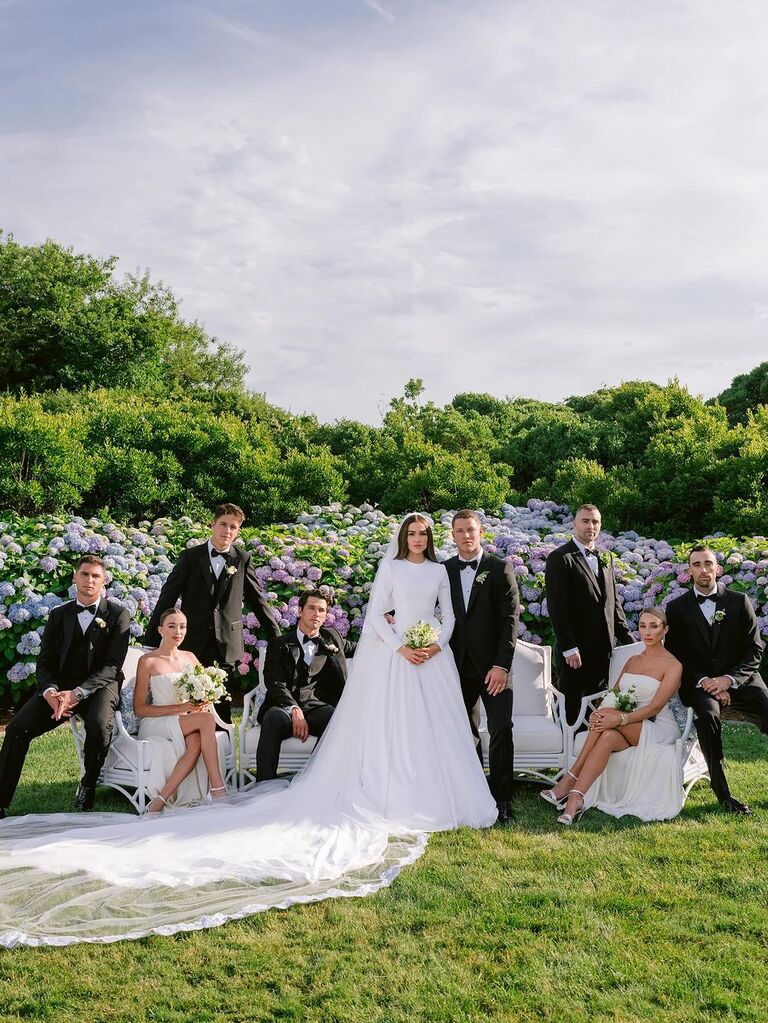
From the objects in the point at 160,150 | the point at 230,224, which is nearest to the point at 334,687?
the point at 230,224

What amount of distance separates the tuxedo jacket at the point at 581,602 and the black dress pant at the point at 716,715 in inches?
31.8

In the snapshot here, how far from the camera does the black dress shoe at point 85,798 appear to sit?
18.7ft

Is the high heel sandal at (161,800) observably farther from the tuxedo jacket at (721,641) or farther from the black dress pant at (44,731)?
the tuxedo jacket at (721,641)

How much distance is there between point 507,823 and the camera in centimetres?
519

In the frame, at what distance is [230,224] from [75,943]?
28.6 ft

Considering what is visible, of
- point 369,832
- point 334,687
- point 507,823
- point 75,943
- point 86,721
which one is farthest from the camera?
point 334,687

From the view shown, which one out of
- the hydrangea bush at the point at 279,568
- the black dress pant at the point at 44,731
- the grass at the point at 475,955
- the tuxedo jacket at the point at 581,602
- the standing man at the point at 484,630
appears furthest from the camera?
the hydrangea bush at the point at 279,568

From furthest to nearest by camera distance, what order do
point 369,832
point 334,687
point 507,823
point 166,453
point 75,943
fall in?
point 166,453, point 334,687, point 507,823, point 369,832, point 75,943

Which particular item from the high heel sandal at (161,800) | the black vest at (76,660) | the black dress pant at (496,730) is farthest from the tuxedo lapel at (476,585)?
the black vest at (76,660)

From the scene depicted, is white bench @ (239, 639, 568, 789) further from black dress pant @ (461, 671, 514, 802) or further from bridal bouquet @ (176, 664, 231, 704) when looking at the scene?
bridal bouquet @ (176, 664, 231, 704)

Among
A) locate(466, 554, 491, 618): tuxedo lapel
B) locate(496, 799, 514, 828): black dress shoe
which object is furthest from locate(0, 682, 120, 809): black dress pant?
locate(496, 799, 514, 828): black dress shoe

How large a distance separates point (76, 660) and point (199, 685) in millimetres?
928

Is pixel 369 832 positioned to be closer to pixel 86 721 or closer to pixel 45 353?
pixel 86 721

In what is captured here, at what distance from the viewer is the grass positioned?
3.06 m
